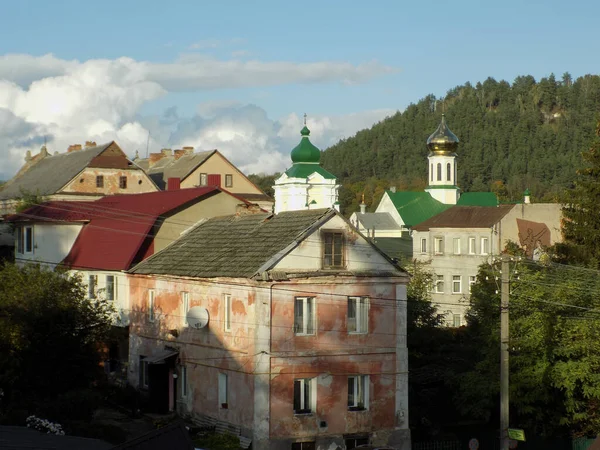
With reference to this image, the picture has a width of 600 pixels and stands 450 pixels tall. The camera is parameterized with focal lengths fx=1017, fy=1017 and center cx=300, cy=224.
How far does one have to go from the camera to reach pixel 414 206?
94125 millimetres

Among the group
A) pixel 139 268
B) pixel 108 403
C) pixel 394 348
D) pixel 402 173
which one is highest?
pixel 402 173

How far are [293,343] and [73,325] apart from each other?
23.4 ft

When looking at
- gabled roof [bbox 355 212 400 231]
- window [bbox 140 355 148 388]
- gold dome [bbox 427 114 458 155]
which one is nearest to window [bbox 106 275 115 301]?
window [bbox 140 355 148 388]

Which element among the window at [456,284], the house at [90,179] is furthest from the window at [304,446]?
the house at [90,179]

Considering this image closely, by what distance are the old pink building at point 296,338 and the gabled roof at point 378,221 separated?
57.3 meters

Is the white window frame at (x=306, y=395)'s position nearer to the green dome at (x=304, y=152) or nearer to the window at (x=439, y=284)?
the window at (x=439, y=284)

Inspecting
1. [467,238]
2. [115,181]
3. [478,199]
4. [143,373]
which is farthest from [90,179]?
[143,373]

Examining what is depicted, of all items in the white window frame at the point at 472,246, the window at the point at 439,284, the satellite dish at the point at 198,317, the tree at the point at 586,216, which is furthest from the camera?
the window at the point at 439,284

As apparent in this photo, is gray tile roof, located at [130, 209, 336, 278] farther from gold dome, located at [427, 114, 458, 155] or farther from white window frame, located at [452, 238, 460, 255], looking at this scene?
gold dome, located at [427, 114, 458, 155]

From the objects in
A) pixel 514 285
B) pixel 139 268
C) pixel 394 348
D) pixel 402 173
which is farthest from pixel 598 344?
pixel 402 173

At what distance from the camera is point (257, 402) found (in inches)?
1155

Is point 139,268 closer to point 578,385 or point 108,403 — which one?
point 108,403

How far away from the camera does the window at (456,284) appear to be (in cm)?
6656

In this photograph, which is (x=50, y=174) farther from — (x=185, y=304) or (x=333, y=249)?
(x=333, y=249)
